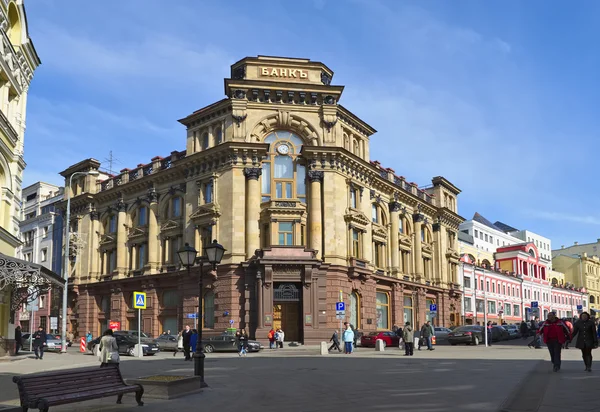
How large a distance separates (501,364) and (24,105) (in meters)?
22.1

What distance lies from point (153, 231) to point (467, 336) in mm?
25084

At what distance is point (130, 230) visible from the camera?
54031 mm

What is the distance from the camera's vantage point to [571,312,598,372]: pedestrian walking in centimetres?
1802

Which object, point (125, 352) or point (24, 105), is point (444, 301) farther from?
point (24, 105)

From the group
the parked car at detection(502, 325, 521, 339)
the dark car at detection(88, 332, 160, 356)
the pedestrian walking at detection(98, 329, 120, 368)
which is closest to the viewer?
the pedestrian walking at detection(98, 329, 120, 368)

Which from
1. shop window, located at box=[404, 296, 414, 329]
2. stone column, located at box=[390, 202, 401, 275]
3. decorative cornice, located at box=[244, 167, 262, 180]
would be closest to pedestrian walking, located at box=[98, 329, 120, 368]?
decorative cornice, located at box=[244, 167, 262, 180]

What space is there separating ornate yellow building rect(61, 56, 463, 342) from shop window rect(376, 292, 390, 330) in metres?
0.15

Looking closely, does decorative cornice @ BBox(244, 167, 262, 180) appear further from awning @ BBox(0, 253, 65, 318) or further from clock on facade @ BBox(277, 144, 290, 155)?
awning @ BBox(0, 253, 65, 318)

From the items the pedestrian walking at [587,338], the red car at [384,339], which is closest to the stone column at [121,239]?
the red car at [384,339]

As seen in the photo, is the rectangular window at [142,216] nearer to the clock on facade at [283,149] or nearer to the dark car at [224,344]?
the clock on facade at [283,149]

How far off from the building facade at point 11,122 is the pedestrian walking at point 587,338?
66.2 ft

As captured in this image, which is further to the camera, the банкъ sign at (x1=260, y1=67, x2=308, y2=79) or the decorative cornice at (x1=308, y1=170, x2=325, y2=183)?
the банкъ sign at (x1=260, y1=67, x2=308, y2=79)

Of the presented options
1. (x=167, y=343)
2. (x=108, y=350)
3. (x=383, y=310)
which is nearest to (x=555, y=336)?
(x=108, y=350)

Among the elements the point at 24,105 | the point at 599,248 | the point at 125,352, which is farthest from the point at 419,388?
the point at 599,248
